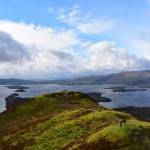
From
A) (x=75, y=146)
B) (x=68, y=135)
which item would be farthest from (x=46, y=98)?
(x=75, y=146)

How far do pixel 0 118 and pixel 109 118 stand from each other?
29270mm

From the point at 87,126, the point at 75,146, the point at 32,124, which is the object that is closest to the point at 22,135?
the point at 32,124

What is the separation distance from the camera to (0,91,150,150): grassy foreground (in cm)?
3778

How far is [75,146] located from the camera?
128 feet

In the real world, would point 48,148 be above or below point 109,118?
below

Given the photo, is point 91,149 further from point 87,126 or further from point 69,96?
point 69,96

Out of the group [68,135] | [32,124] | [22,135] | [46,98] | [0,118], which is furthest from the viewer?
[46,98]

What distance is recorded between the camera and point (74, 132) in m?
46.9

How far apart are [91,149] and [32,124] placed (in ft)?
67.6

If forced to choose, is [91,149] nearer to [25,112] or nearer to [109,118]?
[109,118]

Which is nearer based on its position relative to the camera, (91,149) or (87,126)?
(91,149)

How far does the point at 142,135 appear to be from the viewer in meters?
38.5

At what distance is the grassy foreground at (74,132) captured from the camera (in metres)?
37.8

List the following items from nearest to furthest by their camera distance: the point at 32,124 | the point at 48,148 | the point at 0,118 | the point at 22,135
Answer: the point at 48,148 < the point at 22,135 < the point at 32,124 < the point at 0,118
